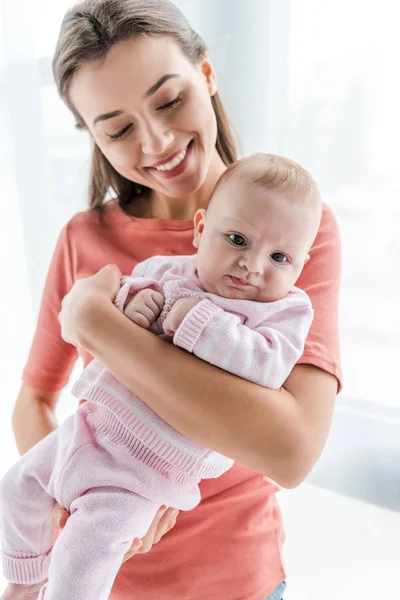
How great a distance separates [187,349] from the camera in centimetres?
103

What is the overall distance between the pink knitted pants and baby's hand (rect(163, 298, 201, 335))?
199 millimetres

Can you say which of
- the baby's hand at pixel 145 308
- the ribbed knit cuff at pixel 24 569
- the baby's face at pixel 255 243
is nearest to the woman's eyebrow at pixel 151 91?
the baby's face at pixel 255 243

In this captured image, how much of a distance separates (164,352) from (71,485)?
29 centimetres

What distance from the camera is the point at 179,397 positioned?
0.99m

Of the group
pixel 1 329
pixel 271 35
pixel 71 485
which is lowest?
pixel 1 329

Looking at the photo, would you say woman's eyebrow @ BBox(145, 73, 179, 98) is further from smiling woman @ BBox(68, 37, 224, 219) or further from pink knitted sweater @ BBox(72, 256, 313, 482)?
pink knitted sweater @ BBox(72, 256, 313, 482)

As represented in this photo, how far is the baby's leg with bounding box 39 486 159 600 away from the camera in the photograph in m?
1.01

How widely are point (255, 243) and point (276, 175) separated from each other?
12cm

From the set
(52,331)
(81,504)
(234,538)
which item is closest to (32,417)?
(52,331)

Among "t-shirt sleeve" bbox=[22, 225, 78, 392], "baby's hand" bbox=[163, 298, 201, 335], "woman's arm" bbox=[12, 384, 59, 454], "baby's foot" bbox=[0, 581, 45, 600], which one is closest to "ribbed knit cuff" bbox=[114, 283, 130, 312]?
"baby's hand" bbox=[163, 298, 201, 335]

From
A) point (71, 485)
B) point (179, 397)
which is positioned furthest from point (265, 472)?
point (71, 485)

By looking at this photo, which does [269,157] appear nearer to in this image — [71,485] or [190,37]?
[190,37]

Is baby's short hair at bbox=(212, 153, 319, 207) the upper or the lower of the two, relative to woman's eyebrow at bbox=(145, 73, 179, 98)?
lower

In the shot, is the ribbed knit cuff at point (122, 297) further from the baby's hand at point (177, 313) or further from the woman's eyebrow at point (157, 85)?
the woman's eyebrow at point (157, 85)
